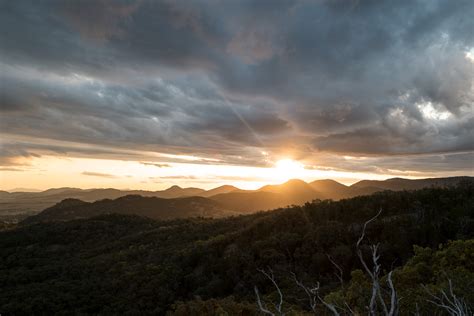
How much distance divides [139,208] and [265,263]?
153152mm

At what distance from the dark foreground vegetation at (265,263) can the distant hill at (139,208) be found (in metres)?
112

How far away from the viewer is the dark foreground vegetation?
80.7ft

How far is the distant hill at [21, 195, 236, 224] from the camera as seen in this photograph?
552ft

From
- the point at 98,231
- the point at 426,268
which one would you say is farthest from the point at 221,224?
the point at 426,268

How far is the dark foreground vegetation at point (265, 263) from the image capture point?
2461 cm

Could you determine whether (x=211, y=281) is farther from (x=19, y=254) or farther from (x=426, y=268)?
(x=19, y=254)

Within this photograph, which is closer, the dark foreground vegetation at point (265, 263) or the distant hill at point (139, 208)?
the dark foreground vegetation at point (265, 263)

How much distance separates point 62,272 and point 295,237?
34.4 metres

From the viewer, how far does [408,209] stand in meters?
44.3

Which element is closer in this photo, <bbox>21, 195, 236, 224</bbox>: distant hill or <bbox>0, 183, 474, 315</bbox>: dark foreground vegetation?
<bbox>0, 183, 474, 315</bbox>: dark foreground vegetation

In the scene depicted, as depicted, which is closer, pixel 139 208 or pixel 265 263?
pixel 265 263

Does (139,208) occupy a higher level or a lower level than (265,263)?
lower

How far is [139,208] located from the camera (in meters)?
182

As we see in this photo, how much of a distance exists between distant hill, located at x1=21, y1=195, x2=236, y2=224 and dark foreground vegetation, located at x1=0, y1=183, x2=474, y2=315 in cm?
11224
